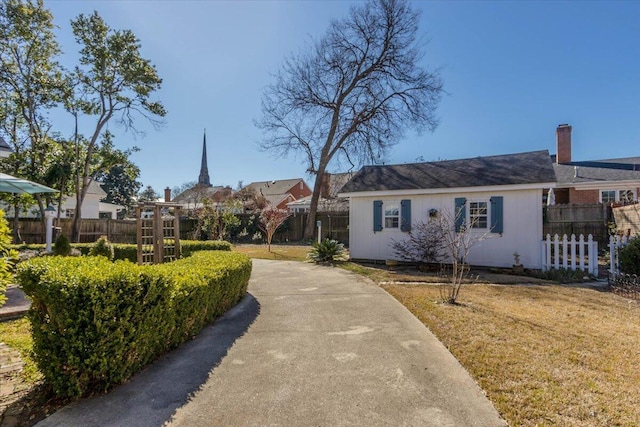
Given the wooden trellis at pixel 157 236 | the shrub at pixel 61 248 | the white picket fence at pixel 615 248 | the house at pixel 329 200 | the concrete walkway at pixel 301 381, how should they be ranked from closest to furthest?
the concrete walkway at pixel 301 381
the wooden trellis at pixel 157 236
the white picket fence at pixel 615 248
the shrub at pixel 61 248
the house at pixel 329 200

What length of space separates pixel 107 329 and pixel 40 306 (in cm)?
70

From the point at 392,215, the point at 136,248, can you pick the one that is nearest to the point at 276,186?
the point at 136,248

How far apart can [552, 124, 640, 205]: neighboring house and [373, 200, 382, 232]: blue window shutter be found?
12241 mm

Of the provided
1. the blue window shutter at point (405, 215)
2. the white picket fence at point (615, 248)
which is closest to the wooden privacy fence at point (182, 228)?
the blue window shutter at point (405, 215)

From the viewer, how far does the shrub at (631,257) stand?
8078mm

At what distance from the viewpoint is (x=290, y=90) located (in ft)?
71.4

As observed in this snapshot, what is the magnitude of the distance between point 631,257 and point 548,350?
675cm

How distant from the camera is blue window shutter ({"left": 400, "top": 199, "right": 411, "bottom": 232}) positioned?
1169cm

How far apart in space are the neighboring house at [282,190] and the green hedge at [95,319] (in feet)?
118

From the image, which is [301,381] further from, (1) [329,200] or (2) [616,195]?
(1) [329,200]

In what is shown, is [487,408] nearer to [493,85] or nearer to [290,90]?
[493,85]

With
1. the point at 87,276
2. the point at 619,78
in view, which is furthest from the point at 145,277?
the point at 619,78

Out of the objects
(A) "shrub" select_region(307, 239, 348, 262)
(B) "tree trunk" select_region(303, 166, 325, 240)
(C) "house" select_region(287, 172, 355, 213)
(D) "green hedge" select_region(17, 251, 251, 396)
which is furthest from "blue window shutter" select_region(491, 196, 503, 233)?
(C) "house" select_region(287, 172, 355, 213)

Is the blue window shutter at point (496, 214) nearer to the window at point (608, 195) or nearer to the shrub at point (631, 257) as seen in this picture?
the shrub at point (631, 257)
